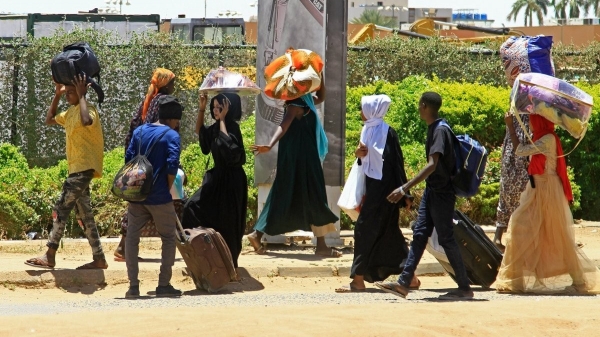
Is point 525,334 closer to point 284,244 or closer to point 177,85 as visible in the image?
point 284,244

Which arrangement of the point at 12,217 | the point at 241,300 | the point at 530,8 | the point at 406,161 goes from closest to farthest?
1. the point at 241,300
2. the point at 12,217
3. the point at 406,161
4. the point at 530,8

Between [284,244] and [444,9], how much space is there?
316ft

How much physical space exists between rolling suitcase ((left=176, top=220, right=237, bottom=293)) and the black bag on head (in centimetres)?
55

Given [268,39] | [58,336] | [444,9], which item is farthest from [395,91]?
[444,9]

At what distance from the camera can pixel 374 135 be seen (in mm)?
8914

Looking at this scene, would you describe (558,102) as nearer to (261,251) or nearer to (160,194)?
(160,194)

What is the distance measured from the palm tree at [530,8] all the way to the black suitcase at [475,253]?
306ft

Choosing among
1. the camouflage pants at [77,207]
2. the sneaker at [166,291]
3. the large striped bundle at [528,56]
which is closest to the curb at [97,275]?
the camouflage pants at [77,207]

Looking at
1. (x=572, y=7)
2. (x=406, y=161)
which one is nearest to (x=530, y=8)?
(x=572, y=7)

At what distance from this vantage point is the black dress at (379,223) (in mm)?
8797

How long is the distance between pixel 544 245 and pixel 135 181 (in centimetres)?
334

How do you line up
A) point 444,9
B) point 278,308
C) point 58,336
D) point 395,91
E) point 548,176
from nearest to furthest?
point 58,336
point 278,308
point 548,176
point 395,91
point 444,9

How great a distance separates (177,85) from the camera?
1636 cm

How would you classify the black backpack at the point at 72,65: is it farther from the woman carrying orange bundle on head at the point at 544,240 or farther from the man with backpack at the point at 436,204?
the woman carrying orange bundle on head at the point at 544,240
